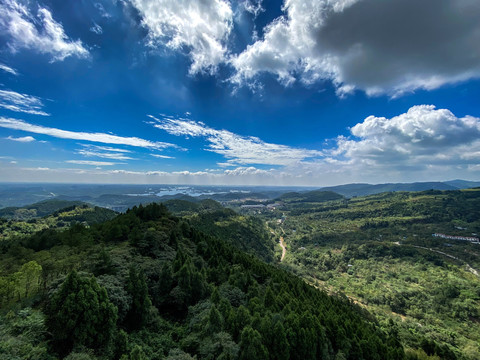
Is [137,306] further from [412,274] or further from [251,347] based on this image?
[412,274]

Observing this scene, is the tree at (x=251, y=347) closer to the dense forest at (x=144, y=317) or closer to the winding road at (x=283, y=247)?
the dense forest at (x=144, y=317)

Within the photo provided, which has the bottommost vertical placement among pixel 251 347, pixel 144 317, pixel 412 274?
pixel 412 274

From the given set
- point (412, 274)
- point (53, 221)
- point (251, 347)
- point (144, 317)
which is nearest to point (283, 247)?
point (412, 274)

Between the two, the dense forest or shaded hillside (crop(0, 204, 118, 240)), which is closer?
the dense forest

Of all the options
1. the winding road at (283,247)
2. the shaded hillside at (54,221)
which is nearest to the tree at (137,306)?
the shaded hillside at (54,221)

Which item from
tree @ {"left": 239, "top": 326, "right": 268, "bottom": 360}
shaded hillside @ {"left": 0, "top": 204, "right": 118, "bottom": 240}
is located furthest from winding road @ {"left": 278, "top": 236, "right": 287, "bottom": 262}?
tree @ {"left": 239, "top": 326, "right": 268, "bottom": 360}

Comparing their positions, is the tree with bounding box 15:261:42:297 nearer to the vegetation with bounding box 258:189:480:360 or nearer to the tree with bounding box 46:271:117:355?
the tree with bounding box 46:271:117:355

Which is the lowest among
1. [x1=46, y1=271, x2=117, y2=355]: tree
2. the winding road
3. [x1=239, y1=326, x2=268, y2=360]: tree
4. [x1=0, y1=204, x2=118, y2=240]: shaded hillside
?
the winding road

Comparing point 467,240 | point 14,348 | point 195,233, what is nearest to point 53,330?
point 14,348

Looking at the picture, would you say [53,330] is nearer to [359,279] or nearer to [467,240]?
[359,279]
